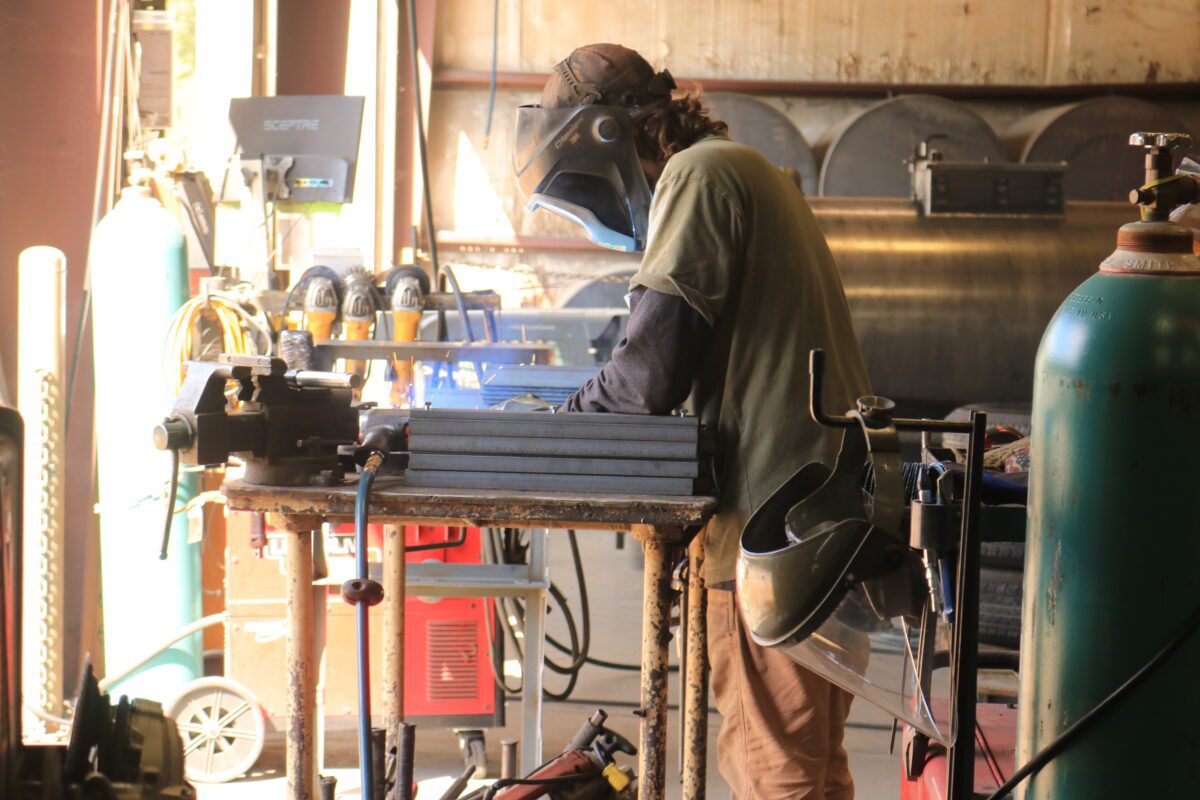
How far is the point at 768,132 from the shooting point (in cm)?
679

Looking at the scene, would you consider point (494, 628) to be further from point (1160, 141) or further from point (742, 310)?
point (1160, 141)

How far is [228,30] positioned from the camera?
3.92 metres

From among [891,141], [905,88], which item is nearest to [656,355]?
[891,141]

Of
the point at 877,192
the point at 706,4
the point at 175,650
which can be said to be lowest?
the point at 175,650

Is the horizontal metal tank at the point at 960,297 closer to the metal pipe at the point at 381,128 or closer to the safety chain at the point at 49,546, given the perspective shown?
the metal pipe at the point at 381,128

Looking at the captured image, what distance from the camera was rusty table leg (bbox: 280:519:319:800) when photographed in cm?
186

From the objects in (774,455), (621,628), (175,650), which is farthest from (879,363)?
(774,455)

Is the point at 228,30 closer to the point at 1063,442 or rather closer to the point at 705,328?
the point at 705,328

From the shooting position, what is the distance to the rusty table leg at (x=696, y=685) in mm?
1974

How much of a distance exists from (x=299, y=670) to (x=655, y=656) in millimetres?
522

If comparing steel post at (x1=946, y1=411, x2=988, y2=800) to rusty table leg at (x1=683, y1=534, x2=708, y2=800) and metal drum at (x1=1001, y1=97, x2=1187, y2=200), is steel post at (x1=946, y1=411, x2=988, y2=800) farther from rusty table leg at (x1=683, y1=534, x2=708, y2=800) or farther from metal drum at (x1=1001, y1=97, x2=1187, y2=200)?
metal drum at (x1=1001, y1=97, x2=1187, y2=200)

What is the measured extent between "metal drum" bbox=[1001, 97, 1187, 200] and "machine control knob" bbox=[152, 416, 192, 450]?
5.55 m

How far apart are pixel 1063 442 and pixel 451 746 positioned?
8.29 ft

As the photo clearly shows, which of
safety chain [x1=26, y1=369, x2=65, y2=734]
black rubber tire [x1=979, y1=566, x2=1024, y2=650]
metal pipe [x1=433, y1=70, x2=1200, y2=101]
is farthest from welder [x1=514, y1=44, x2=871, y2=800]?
metal pipe [x1=433, y1=70, x2=1200, y2=101]
